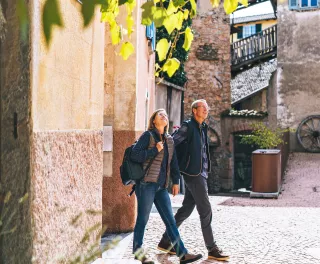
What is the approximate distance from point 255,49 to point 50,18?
23.0 metres

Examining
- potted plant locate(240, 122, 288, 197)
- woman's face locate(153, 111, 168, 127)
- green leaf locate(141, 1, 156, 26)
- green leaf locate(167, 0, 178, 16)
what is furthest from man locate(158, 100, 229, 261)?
potted plant locate(240, 122, 288, 197)

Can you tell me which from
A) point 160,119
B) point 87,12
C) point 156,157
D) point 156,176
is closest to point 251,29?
point 160,119

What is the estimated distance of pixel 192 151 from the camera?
5801 mm

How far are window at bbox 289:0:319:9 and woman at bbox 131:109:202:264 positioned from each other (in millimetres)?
16128

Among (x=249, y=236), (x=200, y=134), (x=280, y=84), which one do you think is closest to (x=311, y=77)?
(x=280, y=84)

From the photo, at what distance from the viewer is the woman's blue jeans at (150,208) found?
5430 millimetres

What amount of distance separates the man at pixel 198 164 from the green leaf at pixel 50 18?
4427mm

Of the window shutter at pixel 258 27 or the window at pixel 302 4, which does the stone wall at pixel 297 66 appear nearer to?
the window at pixel 302 4

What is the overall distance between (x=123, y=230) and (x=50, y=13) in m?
6.17

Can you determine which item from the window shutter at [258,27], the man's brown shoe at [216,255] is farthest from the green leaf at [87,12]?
the window shutter at [258,27]

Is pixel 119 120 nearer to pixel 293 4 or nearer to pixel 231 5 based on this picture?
pixel 231 5

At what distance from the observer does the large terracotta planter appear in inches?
529

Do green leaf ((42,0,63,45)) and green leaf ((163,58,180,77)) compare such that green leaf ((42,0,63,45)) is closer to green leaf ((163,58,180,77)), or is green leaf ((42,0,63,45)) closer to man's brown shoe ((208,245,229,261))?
green leaf ((163,58,180,77))

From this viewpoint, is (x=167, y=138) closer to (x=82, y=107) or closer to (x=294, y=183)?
(x=82, y=107)
